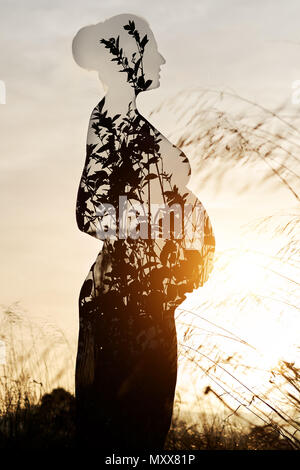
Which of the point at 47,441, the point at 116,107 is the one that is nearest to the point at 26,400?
the point at 47,441

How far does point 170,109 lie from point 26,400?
166 cm

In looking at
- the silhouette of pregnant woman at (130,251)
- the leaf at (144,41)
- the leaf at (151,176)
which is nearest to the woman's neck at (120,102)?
the silhouette of pregnant woman at (130,251)

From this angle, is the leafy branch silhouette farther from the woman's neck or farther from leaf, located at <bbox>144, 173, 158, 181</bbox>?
leaf, located at <bbox>144, 173, 158, 181</bbox>

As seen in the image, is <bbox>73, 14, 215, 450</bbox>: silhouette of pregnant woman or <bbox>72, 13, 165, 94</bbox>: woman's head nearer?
<bbox>73, 14, 215, 450</bbox>: silhouette of pregnant woman

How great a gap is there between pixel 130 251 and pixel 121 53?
3.26ft

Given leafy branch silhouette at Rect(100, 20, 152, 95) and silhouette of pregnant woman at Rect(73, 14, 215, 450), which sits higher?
leafy branch silhouette at Rect(100, 20, 152, 95)

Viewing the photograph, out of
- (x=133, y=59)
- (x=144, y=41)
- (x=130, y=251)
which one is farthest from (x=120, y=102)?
(x=130, y=251)

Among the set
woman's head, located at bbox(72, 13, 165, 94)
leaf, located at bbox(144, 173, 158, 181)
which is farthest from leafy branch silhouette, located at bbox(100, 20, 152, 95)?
leaf, located at bbox(144, 173, 158, 181)

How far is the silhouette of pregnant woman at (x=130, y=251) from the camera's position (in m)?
2.95

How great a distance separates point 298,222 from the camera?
9.09 ft

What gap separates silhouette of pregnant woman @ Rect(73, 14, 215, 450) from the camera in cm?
295

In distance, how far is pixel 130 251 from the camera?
120 inches

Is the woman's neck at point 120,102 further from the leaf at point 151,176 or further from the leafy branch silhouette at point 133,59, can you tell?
the leaf at point 151,176

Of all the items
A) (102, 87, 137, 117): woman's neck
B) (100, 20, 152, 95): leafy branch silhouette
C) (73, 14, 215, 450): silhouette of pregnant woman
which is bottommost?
(73, 14, 215, 450): silhouette of pregnant woman
